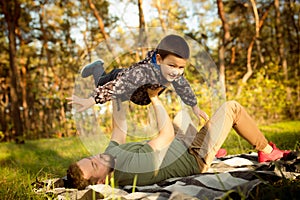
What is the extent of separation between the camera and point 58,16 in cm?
1411

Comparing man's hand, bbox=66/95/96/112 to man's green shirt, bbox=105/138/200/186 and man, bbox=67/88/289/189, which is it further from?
man's green shirt, bbox=105/138/200/186

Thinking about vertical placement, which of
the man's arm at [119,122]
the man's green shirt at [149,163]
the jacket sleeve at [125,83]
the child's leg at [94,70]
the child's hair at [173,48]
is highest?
the child's hair at [173,48]

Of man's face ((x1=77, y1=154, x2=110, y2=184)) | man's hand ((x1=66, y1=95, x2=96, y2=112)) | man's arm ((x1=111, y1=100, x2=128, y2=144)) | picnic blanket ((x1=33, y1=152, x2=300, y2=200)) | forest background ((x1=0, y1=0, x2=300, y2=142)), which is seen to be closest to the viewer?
picnic blanket ((x1=33, y1=152, x2=300, y2=200))

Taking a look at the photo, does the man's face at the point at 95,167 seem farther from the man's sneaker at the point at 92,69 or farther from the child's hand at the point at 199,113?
the man's sneaker at the point at 92,69

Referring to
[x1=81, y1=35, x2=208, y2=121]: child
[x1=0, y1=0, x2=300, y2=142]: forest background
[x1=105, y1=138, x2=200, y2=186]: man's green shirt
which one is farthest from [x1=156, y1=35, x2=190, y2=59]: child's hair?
[x1=0, y1=0, x2=300, y2=142]: forest background

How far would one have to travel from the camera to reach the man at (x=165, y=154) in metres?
1.92

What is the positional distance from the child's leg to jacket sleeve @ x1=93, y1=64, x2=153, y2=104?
0.46 m

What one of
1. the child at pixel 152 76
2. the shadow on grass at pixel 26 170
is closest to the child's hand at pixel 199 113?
the child at pixel 152 76

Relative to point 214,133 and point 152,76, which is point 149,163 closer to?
point 214,133

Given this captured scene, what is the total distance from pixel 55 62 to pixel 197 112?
46.3ft

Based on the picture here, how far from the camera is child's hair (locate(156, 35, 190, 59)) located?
A: 91.6 inches

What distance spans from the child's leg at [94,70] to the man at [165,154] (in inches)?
26.7

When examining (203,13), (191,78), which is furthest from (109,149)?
(203,13)

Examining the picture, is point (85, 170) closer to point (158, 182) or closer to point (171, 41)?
point (158, 182)
